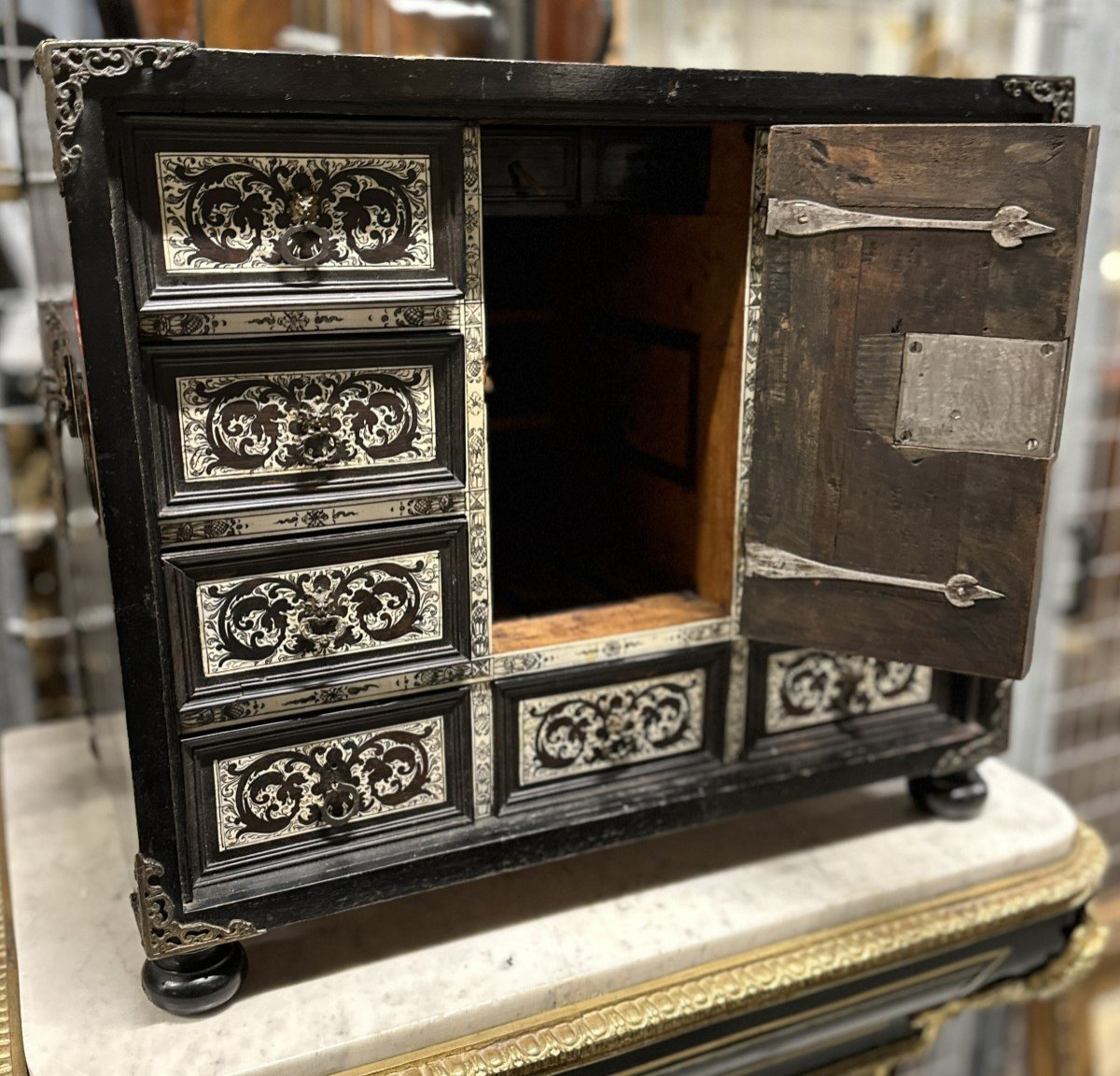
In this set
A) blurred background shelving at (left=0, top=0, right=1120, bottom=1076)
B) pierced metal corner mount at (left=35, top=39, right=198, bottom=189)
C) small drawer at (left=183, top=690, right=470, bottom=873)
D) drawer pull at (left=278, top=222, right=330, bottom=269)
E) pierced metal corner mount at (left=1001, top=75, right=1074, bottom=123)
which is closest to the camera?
pierced metal corner mount at (left=35, top=39, right=198, bottom=189)

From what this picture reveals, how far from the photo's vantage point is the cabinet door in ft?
3.56

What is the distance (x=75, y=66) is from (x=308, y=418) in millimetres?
341

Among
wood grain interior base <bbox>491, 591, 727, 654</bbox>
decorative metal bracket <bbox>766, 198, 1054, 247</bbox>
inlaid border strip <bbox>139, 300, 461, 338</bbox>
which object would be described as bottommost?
wood grain interior base <bbox>491, 591, 727, 654</bbox>

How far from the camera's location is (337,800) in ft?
3.87

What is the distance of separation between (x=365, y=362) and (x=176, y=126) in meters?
0.25

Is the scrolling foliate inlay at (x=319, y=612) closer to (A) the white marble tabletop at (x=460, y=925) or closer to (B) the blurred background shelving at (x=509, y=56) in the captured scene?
(B) the blurred background shelving at (x=509, y=56)

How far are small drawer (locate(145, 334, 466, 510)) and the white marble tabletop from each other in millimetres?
521

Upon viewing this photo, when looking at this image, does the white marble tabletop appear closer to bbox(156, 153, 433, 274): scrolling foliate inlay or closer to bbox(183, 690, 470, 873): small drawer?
bbox(183, 690, 470, 873): small drawer

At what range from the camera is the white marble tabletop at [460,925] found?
45.4 inches

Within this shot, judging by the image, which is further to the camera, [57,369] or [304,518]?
[57,369]

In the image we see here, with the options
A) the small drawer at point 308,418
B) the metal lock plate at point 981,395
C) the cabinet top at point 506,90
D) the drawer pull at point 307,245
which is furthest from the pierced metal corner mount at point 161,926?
the metal lock plate at point 981,395

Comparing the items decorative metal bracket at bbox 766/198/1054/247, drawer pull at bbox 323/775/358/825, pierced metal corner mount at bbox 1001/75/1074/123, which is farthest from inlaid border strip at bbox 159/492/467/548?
pierced metal corner mount at bbox 1001/75/1074/123

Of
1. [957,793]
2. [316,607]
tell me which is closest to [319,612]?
[316,607]

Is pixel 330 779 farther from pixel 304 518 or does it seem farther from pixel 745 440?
pixel 745 440
